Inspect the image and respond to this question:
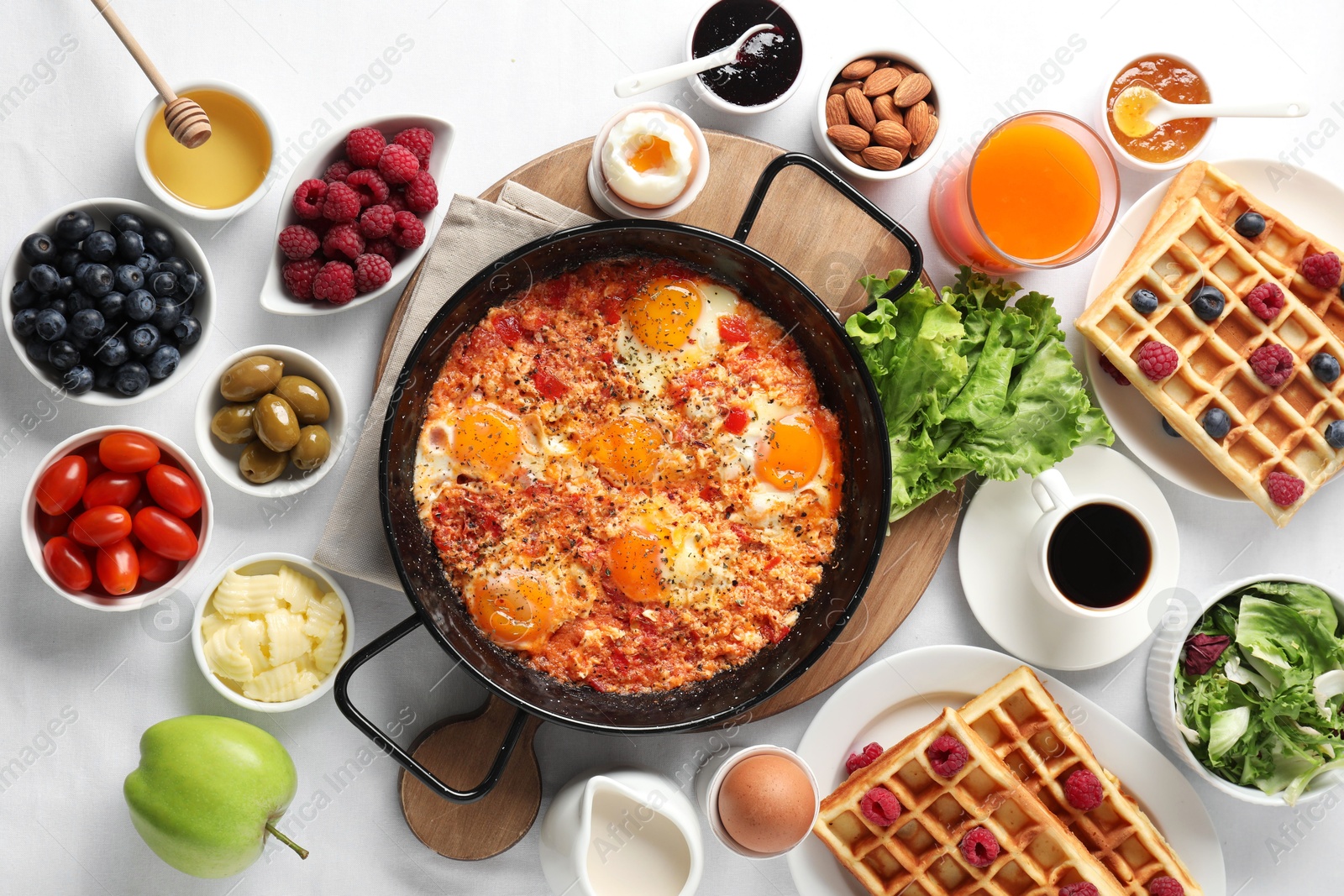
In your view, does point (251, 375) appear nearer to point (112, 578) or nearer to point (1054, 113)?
point (112, 578)

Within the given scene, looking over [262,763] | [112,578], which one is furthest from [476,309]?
[262,763]

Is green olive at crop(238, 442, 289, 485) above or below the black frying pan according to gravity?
below

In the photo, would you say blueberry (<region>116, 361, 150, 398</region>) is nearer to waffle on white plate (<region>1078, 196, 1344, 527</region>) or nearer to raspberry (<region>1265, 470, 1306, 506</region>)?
waffle on white plate (<region>1078, 196, 1344, 527</region>)

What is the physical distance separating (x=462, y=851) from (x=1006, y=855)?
6.59 ft

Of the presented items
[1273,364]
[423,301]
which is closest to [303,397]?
[423,301]

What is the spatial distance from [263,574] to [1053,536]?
2.90 meters

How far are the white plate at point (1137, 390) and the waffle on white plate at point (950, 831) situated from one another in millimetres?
1307

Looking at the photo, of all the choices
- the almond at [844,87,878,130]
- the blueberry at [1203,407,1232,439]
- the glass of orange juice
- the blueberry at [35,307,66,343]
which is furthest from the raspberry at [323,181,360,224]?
the blueberry at [1203,407,1232,439]

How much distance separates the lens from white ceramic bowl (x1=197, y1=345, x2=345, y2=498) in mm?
3191

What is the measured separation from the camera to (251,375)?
315 cm

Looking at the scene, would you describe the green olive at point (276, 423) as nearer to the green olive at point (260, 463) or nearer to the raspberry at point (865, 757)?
the green olive at point (260, 463)

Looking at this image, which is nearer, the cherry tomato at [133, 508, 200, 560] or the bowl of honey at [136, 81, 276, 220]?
the cherry tomato at [133, 508, 200, 560]

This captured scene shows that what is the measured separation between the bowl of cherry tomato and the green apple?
51 cm

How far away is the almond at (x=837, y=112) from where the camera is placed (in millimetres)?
3396
